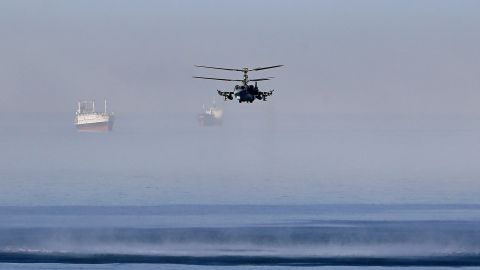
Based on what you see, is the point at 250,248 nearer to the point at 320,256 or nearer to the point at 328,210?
the point at 320,256

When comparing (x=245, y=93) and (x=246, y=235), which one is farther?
(x=246, y=235)

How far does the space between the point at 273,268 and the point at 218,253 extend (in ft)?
37.9

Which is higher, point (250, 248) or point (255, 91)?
point (255, 91)

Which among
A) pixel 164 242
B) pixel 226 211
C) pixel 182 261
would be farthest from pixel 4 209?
pixel 182 261

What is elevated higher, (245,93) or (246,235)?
(245,93)

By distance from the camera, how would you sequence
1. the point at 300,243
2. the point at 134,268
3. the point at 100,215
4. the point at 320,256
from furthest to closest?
1. the point at 100,215
2. the point at 300,243
3. the point at 320,256
4. the point at 134,268

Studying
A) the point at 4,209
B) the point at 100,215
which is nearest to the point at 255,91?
the point at 100,215

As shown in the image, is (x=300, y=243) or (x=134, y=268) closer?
(x=134, y=268)

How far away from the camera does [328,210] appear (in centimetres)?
18675

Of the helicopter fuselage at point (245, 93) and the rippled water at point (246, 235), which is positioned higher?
the helicopter fuselage at point (245, 93)

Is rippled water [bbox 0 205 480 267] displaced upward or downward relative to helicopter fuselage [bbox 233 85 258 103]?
downward

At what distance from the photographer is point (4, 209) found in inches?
7377

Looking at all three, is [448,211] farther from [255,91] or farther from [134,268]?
[134,268]

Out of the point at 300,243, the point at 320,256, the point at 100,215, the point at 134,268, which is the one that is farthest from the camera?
the point at 100,215
